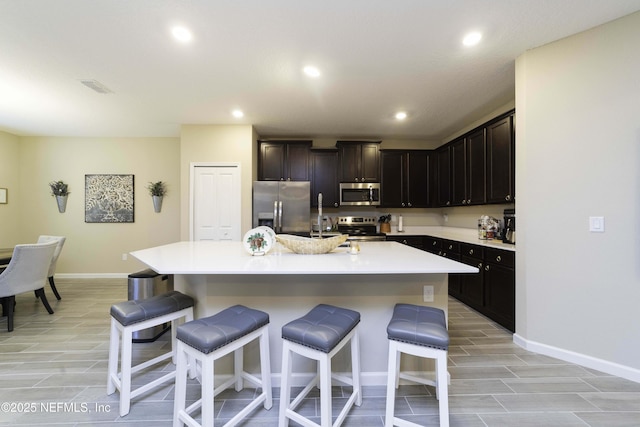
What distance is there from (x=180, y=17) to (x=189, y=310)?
2131mm

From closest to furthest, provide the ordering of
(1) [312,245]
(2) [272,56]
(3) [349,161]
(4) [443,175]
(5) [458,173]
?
→ (1) [312,245] → (2) [272,56] → (5) [458,173] → (4) [443,175] → (3) [349,161]

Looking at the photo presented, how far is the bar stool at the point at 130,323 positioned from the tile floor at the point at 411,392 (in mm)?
95

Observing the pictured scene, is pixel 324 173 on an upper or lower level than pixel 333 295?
upper

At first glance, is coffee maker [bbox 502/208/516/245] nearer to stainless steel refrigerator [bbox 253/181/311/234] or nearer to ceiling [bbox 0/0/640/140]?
ceiling [bbox 0/0/640/140]

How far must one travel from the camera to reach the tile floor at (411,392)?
165 centimetres

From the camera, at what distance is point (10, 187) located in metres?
4.89

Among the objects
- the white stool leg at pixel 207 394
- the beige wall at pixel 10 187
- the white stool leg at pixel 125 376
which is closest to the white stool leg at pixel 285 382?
the white stool leg at pixel 207 394

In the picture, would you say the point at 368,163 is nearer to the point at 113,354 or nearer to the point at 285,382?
the point at 285,382

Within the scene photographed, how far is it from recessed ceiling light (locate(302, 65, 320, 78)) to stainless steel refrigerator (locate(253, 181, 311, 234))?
188 centimetres

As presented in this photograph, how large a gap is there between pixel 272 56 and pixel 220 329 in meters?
2.30

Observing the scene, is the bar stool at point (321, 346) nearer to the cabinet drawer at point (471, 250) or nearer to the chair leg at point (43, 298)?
the cabinet drawer at point (471, 250)

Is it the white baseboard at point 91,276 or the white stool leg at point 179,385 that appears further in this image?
the white baseboard at point 91,276

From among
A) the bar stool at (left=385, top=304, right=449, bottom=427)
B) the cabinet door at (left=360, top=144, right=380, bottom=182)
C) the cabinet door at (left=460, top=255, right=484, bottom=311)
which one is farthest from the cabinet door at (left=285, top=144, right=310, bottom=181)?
the bar stool at (left=385, top=304, right=449, bottom=427)

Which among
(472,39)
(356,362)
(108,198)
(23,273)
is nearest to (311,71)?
(472,39)
